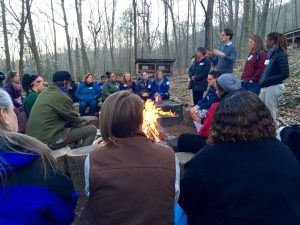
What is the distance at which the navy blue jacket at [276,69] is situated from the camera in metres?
5.47

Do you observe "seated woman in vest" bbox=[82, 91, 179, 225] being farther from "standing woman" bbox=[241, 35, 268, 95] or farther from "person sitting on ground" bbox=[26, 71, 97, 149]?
"standing woman" bbox=[241, 35, 268, 95]

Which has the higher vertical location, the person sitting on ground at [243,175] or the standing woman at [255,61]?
the standing woman at [255,61]

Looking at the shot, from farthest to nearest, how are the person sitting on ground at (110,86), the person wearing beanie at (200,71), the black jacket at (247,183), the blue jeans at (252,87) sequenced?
1. the person sitting on ground at (110,86)
2. the person wearing beanie at (200,71)
3. the blue jeans at (252,87)
4. the black jacket at (247,183)

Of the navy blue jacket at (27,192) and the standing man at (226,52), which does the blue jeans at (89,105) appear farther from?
the navy blue jacket at (27,192)

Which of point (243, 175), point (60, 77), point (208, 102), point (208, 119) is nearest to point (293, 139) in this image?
point (243, 175)

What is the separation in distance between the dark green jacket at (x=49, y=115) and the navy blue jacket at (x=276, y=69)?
11.8ft

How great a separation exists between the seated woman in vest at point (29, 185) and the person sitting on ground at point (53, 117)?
2.93 meters

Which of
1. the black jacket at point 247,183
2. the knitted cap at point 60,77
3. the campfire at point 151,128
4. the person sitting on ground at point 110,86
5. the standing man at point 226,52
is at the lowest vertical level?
the campfire at point 151,128

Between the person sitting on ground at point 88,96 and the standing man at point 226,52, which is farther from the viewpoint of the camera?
the person sitting on ground at point 88,96

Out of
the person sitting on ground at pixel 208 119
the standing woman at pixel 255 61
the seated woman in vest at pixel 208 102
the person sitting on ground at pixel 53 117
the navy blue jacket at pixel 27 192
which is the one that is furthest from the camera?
the standing woman at pixel 255 61

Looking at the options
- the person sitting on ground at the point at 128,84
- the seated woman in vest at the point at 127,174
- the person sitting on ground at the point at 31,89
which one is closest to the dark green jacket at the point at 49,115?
the person sitting on ground at the point at 31,89

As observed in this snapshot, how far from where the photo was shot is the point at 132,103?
2.08 meters

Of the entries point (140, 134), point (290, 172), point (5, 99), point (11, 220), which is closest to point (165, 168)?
point (140, 134)

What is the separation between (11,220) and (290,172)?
160 cm
